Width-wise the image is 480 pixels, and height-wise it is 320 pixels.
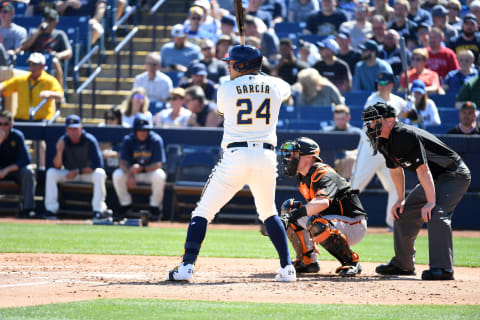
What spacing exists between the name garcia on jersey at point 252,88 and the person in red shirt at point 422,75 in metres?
7.92

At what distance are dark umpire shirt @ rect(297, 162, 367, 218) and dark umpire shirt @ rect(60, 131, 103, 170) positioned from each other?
635cm

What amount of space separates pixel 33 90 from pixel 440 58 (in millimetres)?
7169

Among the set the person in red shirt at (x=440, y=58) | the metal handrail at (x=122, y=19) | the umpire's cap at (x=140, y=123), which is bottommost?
the umpire's cap at (x=140, y=123)

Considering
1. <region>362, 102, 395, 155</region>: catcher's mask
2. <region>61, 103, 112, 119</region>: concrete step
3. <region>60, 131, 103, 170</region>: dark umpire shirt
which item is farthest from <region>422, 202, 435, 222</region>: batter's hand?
<region>61, 103, 112, 119</region>: concrete step

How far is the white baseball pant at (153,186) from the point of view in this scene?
12734mm

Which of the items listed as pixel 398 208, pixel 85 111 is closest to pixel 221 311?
pixel 398 208

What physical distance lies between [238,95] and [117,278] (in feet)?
5.97

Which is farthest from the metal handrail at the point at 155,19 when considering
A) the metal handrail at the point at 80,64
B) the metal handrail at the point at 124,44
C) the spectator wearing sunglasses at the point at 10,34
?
the spectator wearing sunglasses at the point at 10,34

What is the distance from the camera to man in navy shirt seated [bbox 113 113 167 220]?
41.7ft

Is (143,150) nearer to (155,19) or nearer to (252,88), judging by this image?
(155,19)

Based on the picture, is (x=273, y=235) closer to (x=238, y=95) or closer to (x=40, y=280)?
(x=238, y=95)

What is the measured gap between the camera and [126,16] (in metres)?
17.2

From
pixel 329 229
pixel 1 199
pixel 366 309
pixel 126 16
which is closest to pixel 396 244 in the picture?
pixel 329 229

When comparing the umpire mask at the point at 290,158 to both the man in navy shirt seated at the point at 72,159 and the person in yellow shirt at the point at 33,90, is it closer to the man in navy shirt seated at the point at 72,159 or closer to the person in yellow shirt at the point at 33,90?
the man in navy shirt seated at the point at 72,159
